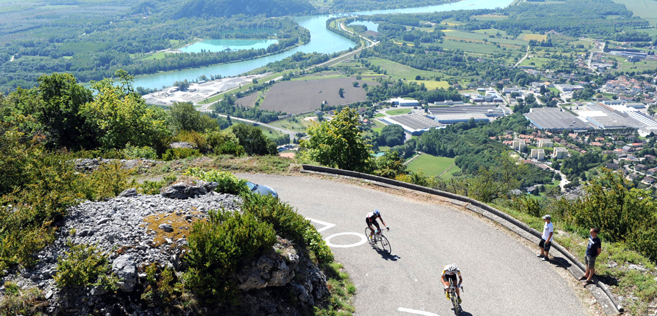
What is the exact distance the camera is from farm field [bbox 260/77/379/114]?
14025 cm

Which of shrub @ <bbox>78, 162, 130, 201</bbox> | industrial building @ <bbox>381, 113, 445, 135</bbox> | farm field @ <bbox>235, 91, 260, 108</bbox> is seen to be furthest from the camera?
farm field @ <bbox>235, 91, 260, 108</bbox>

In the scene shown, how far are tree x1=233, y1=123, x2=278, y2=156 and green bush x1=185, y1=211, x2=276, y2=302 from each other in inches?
920

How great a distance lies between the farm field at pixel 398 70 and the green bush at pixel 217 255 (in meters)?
163

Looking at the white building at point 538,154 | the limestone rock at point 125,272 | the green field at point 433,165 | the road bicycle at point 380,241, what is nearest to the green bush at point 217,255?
the limestone rock at point 125,272

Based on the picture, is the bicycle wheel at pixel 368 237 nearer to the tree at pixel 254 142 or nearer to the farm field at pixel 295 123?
the tree at pixel 254 142

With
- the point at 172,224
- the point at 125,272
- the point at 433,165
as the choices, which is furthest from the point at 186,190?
the point at 433,165

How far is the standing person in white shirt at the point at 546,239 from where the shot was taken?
1534 centimetres

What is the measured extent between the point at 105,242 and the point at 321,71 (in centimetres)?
16951

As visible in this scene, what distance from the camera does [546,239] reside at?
15516 mm

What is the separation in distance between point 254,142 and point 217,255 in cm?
2489

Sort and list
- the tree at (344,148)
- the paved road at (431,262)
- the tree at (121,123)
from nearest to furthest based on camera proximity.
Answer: the paved road at (431,262) < the tree at (344,148) < the tree at (121,123)

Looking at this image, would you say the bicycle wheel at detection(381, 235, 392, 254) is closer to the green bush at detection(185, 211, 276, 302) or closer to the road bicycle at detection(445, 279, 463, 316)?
the road bicycle at detection(445, 279, 463, 316)

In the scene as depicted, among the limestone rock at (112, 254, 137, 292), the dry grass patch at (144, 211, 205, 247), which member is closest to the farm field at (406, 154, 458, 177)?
the dry grass patch at (144, 211, 205, 247)

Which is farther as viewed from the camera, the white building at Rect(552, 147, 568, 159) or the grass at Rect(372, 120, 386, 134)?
the grass at Rect(372, 120, 386, 134)
